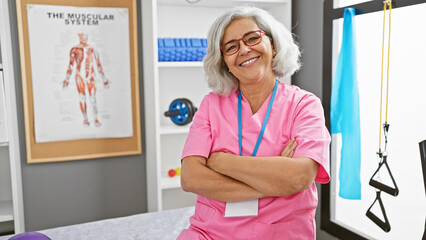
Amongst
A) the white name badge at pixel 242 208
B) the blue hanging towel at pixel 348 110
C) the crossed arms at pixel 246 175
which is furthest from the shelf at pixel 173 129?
the white name badge at pixel 242 208

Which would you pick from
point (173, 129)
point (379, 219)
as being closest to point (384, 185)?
point (379, 219)

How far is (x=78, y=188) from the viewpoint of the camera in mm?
2717

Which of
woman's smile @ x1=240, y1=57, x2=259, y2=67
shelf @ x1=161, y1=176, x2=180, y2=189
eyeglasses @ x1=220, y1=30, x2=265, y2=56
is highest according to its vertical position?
eyeglasses @ x1=220, y1=30, x2=265, y2=56

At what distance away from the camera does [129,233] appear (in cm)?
193

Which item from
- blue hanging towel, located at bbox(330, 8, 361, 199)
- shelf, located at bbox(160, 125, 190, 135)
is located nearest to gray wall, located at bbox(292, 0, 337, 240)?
blue hanging towel, located at bbox(330, 8, 361, 199)

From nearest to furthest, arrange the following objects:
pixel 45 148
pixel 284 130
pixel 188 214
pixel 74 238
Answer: pixel 284 130 < pixel 74 238 < pixel 188 214 < pixel 45 148

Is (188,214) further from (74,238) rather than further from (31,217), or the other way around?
(31,217)

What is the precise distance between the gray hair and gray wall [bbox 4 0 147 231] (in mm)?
1349

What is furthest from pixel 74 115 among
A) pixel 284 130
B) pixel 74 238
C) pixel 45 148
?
pixel 284 130

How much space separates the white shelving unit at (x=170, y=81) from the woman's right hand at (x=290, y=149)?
1.26 m

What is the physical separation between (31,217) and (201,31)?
1.72 m

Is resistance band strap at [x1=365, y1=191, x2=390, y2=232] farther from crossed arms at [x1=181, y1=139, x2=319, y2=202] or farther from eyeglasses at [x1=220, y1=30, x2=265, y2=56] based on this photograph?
eyeglasses at [x1=220, y1=30, x2=265, y2=56]

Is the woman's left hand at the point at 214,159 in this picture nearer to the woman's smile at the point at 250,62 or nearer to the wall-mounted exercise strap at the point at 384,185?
the woman's smile at the point at 250,62

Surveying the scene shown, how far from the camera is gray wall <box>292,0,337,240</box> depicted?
2.50 meters
